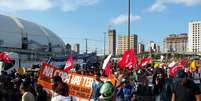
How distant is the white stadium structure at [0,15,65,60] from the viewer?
125m

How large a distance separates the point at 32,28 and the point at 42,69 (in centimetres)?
12482

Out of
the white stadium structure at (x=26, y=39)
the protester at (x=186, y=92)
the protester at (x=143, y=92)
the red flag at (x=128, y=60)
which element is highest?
the white stadium structure at (x=26, y=39)

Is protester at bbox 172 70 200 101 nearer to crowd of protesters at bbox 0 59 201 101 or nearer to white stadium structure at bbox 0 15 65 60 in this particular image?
crowd of protesters at bbox 0 59 201 101

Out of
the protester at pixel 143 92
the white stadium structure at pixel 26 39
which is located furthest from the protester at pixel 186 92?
the white stadium structure at pixel 26 39

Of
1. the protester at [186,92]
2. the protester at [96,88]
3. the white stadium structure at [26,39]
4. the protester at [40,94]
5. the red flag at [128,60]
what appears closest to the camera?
the protester at [186,92]

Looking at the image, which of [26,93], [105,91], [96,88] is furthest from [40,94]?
[96,88]

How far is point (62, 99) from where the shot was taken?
7102mm

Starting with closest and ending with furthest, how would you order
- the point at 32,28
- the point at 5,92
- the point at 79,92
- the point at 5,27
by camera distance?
the point at 5,92 < the point at 79,92 < the point at 5,27 < the point at 32,28

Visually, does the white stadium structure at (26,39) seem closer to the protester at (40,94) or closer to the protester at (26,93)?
the protester at (40,94)

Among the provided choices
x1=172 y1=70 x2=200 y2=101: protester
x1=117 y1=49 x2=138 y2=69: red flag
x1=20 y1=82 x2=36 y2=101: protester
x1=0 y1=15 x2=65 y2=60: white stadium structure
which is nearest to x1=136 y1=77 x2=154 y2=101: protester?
x1=172 y1=70 x2=200 y2=101: protester

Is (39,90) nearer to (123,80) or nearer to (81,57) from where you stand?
(123,80)

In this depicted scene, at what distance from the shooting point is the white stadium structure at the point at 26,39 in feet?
409

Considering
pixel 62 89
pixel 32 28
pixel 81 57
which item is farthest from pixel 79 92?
pixel 32 28

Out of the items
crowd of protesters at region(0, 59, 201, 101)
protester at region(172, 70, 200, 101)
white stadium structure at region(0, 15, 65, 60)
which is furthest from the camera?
white stadium structure at region(0, 15, 65, 60)
